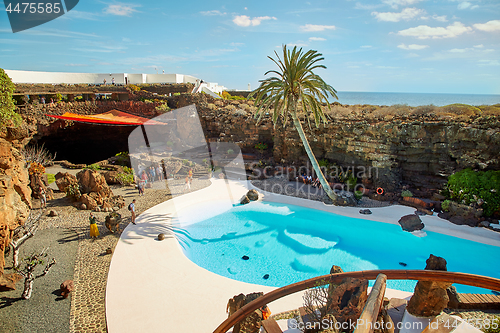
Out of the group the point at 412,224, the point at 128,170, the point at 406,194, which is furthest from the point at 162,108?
the point at 412,224

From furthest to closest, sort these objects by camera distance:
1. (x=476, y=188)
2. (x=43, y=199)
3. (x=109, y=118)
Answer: (x=109, y=118) → (x=43, y=199) → (x=476, y=188)

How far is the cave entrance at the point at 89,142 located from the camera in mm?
27859

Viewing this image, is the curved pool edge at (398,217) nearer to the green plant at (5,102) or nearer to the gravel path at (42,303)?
the gravel path at (42,303)

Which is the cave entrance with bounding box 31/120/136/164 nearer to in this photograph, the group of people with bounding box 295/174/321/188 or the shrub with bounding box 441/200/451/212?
the group of people with bounding box 295/174/321/188

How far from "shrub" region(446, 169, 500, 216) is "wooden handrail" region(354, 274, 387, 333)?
491 inches

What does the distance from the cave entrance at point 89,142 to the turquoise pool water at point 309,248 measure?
69.1 feet

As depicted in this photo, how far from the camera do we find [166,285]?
8.34 m

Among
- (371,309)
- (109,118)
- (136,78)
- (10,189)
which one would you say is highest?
(136,78)

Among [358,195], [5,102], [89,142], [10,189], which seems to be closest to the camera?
[10,189]

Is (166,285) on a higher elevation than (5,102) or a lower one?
lower

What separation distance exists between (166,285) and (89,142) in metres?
27.2

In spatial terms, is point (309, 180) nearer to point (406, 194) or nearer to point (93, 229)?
point (406, 194)

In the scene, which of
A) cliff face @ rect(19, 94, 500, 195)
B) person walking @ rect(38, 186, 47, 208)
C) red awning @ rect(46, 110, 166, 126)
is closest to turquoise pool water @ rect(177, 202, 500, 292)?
cliff face @ rect(19, 94, 500, 195)

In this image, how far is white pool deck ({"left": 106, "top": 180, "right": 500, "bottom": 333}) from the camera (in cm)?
696
